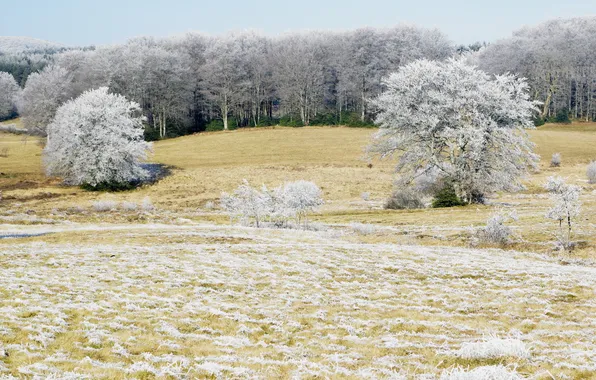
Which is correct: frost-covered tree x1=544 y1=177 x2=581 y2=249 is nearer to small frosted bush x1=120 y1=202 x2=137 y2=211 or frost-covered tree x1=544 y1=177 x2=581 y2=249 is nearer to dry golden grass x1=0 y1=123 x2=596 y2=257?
dry golden grass x1=0 y1=123 x2=596 y2=257

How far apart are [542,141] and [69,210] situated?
78426mm

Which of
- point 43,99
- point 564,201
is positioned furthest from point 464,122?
point 43,99

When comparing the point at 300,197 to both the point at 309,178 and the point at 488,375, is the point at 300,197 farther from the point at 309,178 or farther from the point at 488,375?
the point at 488,375

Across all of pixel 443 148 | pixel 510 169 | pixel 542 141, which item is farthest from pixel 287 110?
pixel 510 169

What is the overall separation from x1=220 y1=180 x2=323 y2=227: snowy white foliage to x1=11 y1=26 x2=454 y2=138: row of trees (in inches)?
2649

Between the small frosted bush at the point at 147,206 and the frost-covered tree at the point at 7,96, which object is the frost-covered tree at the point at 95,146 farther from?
the frost-covered tree at the point at 7,96

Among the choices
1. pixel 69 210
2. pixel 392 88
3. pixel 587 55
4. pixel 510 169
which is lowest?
pixel 69 210

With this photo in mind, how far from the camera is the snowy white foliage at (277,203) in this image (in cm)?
3775

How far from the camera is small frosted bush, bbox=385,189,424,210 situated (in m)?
49.1

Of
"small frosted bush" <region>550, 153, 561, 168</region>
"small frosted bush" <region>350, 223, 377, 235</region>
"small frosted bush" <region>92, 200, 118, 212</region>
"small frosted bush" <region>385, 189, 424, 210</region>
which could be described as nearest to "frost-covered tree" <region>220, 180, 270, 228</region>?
"small frosted bush" <region>350, 223, 377, 235</region>

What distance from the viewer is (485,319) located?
50.6 feet

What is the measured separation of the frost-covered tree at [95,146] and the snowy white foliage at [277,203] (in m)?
29.7

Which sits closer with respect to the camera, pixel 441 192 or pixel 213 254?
pixel 213 254

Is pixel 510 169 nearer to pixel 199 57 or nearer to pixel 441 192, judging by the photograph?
pixel 441 192
